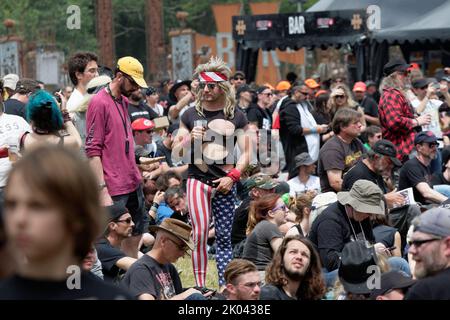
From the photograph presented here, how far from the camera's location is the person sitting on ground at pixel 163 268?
6.44 metres

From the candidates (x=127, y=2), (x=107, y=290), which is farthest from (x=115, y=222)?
(x=127, y=2)

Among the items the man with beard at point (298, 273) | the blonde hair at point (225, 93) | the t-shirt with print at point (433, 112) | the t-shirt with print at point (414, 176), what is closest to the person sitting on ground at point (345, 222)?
the man with beard at point (298, 273)

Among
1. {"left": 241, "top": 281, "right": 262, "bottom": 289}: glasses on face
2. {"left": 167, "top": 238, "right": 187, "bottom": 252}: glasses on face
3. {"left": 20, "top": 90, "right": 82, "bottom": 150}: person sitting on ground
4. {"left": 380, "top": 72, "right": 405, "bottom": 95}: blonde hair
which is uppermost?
{"left": 20, "top": 90, "right": 82, "bottom": 150}: person sitting on ground

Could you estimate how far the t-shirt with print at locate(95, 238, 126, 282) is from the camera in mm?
7059

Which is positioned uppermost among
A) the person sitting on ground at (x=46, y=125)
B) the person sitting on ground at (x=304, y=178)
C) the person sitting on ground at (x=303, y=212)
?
the person sitting on ground at (x=46, y=125)

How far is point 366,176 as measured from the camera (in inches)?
371

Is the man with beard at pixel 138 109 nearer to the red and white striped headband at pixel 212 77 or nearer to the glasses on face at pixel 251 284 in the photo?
the red and white striped headband at pixel 212 77

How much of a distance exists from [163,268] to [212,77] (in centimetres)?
197

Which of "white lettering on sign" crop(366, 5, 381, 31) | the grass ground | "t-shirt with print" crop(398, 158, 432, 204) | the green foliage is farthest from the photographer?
the green foliage

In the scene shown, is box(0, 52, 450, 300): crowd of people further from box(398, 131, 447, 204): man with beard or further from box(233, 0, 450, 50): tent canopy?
box(233, 0, 450, 50): tent canopy

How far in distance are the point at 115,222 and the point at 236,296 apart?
1.36 metres

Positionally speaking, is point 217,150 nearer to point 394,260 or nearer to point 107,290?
point 394,260

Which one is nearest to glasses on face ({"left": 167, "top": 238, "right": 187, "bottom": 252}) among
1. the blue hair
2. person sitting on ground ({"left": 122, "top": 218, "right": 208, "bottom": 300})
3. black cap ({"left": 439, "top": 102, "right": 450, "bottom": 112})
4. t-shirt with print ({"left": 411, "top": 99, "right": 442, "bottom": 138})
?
person sitting on ground ({"left": 122, "top": 218, "right": 208, "bottom": 300})

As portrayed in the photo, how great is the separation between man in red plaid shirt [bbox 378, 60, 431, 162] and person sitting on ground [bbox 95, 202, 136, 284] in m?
4.80
